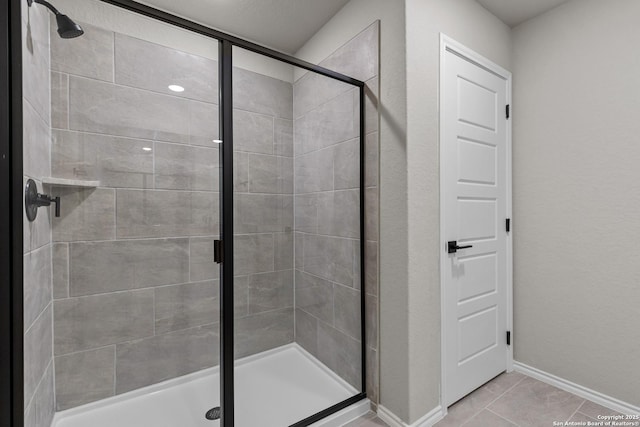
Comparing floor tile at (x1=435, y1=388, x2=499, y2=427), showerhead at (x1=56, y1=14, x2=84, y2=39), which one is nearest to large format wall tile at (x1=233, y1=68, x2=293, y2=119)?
showerhead at (x1=56, y1=14, x2=84, y2=39)

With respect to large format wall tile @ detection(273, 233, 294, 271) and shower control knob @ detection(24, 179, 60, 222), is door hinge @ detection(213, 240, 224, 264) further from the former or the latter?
shower control knob @ detection(24, 179, 60, 222)

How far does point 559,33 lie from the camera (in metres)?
1.95

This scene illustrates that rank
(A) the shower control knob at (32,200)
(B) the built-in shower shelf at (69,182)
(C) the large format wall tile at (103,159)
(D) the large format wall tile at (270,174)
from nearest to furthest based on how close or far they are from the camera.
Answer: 1. (A) the shower control knob at (32,200)
2. (B) the built-in shower shelf at (69,182)
3. (C) the large format wall tile at (103,159)
4. (D) the large format wall tile at (270,174)

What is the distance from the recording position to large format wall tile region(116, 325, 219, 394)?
5.88ft

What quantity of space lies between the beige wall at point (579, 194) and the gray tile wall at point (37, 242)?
2.84 meters

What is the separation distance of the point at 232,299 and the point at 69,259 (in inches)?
39.6

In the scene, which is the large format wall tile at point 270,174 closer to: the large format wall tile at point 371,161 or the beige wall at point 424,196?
the large format wall tile at point 371,161

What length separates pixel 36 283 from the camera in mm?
1309

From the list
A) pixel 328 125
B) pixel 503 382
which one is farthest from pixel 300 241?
pixel 503 382

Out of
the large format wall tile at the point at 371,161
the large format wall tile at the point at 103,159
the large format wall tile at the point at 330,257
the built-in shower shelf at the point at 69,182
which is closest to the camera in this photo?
the built-in shower shelf at the point at 69,182

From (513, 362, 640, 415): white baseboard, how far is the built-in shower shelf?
3.09m

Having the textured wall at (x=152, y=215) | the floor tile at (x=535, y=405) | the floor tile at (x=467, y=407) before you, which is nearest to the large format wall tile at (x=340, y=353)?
the textured wall at (x=152, y=215)

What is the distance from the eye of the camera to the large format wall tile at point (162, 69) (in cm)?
172

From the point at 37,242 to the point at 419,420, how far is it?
209 centimetres
